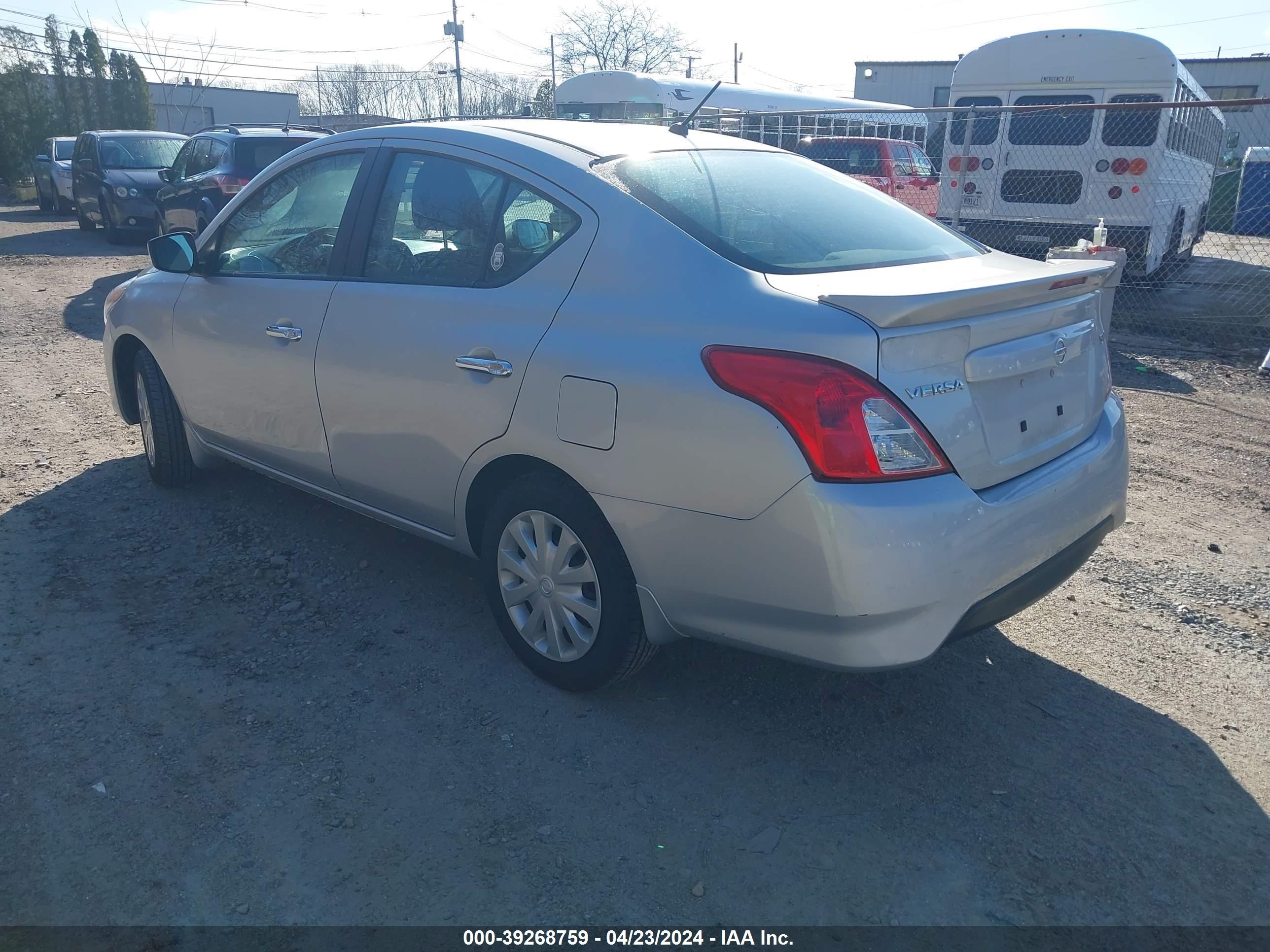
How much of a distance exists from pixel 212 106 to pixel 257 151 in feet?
139

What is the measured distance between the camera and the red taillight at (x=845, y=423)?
2.49 metres

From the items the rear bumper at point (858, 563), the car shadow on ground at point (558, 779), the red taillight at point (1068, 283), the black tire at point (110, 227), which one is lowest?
the car shadow on ground at point (558, 779)

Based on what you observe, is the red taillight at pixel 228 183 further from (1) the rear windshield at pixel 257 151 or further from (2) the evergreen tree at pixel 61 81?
(2) the evergreen tree at pixel 61 81

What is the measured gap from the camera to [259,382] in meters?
4.16

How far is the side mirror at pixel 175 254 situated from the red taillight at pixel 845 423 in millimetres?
3105

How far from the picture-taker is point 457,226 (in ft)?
11.4

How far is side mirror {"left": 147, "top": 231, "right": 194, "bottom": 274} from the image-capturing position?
14.6 feet

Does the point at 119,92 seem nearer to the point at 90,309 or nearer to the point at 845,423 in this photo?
the point at 90,309

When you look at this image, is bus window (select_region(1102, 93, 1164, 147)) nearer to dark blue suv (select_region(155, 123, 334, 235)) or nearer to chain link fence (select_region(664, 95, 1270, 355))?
chain link fence (select_region(664, 95, 1270, 355))

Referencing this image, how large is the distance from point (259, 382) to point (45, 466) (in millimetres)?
2176

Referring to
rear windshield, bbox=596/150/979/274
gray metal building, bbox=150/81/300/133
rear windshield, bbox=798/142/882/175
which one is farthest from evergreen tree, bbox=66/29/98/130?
rear windshield, bbox=596/150/979/274

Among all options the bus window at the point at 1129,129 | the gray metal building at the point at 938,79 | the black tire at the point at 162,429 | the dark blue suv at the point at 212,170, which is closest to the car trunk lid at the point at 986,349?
the black tire at the point at 162,429

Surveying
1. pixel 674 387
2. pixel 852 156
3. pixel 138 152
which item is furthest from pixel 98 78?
pixel 674 387

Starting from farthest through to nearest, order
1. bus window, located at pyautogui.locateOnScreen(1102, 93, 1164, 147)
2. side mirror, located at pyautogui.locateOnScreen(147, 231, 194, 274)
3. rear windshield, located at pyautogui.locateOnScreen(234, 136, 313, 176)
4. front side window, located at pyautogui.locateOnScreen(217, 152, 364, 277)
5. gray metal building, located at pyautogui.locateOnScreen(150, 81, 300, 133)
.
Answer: gray metal building, located at pyautogui.locateOnScreen(150, 81, 300, 133)
rear windshield, located at pyautogui.locateOnScreen(234, 136, 313, 176)
bus window, located at pyautogui.locateOnScreen(1102, 93, 1164, 147)
side mirror, located at pyautogui.locateOnScreen(147, 231, 194, 274)
front side window, located at pyautogui.locateOnScreen(217, 152, 364, 277)
